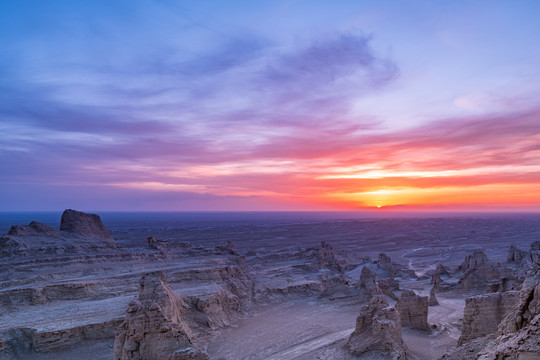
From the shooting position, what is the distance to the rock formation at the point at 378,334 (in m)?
17.0

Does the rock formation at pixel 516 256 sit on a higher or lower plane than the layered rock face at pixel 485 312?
lower

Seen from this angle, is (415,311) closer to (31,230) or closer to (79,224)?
(31,230)

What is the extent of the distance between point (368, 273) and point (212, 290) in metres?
15.9

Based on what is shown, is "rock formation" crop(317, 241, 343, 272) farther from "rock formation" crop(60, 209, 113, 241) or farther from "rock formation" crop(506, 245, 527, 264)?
"rock formation" crop(60, 209, 113, 241)

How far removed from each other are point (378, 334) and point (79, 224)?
144 ft

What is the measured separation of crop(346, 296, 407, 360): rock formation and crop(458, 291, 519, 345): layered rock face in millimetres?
3120

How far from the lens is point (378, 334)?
17375 millimetres

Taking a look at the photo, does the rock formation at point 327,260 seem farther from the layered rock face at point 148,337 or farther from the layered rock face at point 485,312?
the layered rock face at point 148,337

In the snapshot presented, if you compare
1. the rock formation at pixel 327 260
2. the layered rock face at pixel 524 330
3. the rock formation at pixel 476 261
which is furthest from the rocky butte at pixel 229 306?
the rock formation at pixel 327 260

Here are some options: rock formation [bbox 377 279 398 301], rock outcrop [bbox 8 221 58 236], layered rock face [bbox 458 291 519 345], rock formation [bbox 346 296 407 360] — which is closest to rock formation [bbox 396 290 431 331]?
rock formation [bbox 346 296 407 360]

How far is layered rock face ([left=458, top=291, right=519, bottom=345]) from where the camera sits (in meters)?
15.8

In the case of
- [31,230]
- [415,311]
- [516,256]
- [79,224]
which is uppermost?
[79,224]

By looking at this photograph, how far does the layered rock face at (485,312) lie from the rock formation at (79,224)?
151 ft

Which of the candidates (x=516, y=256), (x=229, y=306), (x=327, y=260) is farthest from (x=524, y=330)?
(x=516, y=256)
